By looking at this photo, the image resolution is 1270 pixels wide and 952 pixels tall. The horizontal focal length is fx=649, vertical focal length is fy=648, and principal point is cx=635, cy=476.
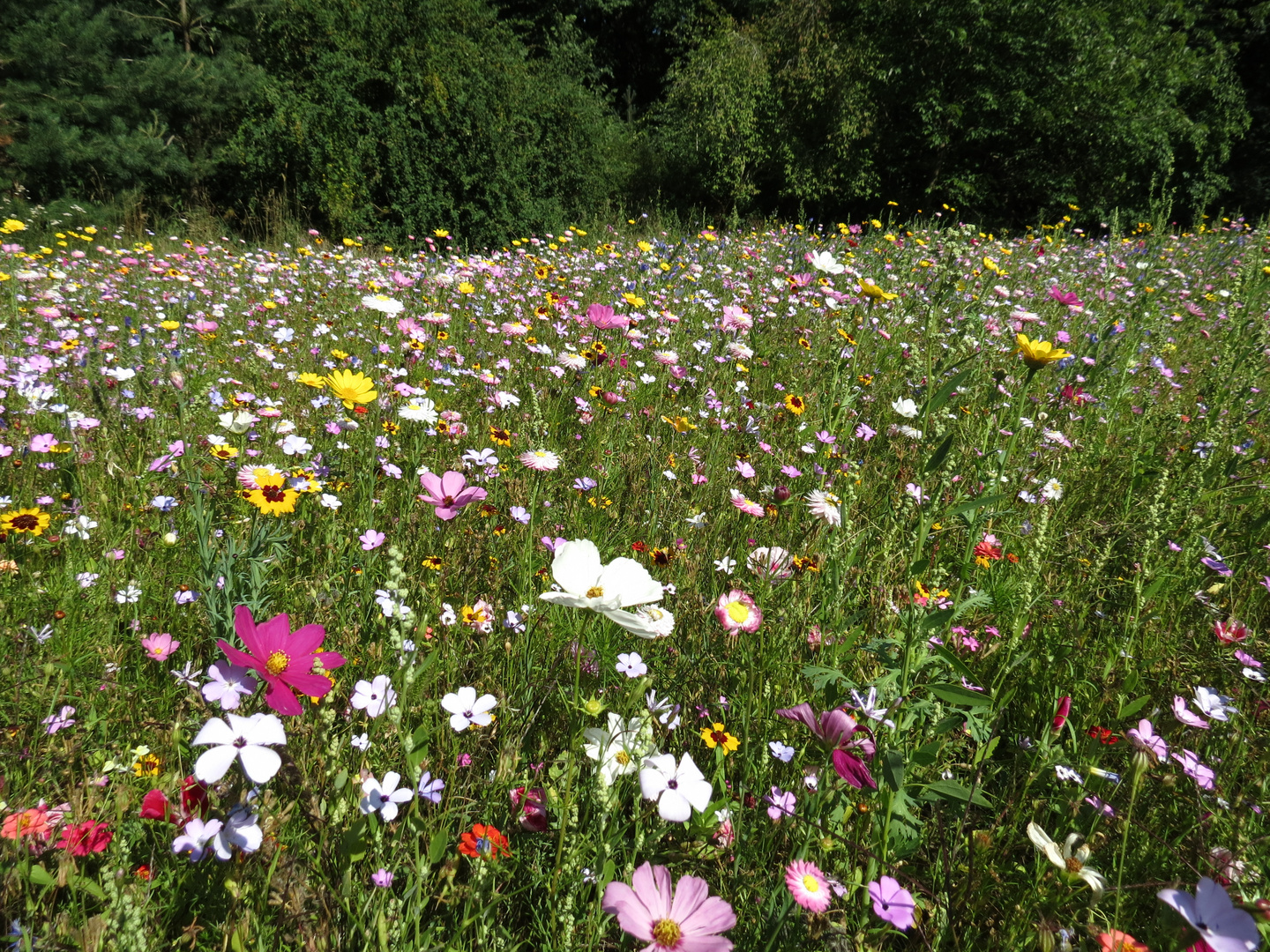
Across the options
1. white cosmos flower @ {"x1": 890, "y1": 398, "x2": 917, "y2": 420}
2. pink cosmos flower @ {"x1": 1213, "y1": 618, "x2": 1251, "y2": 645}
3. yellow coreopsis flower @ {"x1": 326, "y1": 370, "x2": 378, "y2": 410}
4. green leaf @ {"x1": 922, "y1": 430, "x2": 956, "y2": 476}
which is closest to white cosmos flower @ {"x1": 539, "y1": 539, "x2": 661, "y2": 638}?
green leaf @ {"x1": 922, "y1": 430, "x2": 956, "y2": 476}

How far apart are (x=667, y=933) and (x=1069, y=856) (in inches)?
20.3

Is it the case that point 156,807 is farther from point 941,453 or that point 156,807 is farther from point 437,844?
point 941,453

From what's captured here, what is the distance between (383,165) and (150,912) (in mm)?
8773

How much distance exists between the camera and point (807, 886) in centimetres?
76

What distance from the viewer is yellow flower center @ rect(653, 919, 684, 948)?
0.62 meters

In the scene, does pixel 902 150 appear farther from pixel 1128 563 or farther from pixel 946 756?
pixel 946 756

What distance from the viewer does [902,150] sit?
488 inches

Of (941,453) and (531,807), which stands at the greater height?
(941,453)

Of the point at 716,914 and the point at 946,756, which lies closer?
the point at 716,914

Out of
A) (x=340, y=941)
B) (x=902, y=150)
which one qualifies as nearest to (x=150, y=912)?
(x=340, y=941)

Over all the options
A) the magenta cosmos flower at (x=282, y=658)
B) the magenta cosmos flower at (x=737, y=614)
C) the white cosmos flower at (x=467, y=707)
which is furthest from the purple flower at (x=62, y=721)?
the magenta cosmos flower at (x=737, y=614)

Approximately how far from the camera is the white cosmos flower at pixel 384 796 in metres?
0.71

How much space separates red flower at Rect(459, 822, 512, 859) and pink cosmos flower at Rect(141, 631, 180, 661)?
713 mm

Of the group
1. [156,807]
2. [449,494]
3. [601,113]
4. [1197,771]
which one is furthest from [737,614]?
[601,113]
